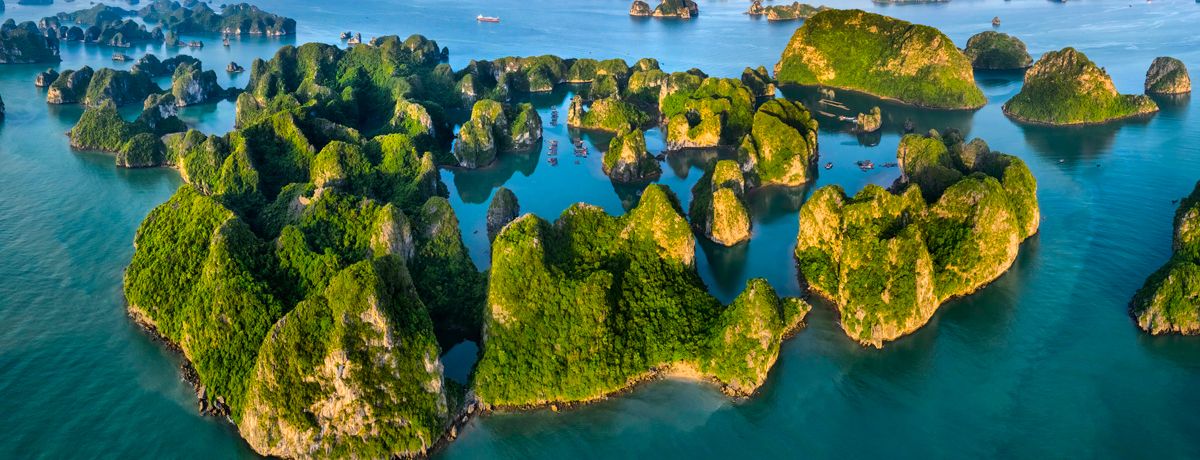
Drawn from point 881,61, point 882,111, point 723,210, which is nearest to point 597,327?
point 723,210

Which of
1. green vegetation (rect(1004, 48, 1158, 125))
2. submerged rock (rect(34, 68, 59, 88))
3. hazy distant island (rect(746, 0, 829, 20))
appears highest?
hazy distant island (rect(746, 0, 829, 20))

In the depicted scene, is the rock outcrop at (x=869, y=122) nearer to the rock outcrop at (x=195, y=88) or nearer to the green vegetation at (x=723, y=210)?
the green vegetation at (x=723, y=210)

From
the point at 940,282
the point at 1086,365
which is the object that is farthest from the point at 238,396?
the point at 1086,365

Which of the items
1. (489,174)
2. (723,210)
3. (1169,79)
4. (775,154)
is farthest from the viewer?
(1169,79)

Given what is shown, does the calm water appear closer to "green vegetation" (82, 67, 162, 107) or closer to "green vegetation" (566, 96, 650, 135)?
"green vegetation" (566, 96, 650, 135)

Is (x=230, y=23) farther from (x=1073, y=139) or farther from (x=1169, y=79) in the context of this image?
(x=1169, y=79)

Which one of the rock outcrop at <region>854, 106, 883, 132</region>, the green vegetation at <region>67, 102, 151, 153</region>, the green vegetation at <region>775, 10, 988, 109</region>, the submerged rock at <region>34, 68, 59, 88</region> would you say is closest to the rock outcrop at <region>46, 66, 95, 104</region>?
the submerged rock at <region>34, 68, 59, 88</region>
